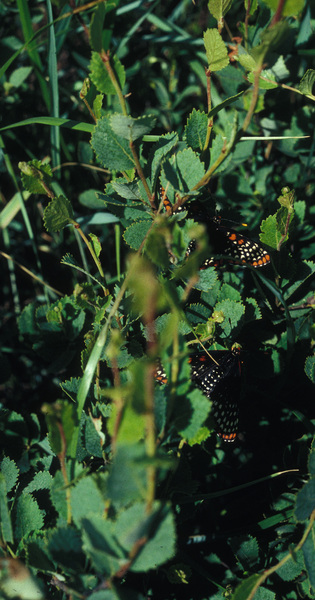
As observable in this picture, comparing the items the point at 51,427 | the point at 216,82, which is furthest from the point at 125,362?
the point at 216,82

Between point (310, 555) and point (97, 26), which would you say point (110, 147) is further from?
point (310, 555)

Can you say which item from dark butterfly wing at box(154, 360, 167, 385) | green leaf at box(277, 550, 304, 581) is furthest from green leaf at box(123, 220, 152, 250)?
green leaf at box(277, 550, 304, 581)

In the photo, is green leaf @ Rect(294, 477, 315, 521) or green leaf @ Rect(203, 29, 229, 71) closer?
green leaf @ Rect(294, 477, 315, 521)

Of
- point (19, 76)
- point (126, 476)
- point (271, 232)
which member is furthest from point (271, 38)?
point (19, 76)

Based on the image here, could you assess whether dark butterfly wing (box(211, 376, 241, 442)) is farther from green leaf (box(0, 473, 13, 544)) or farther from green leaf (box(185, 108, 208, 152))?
green leaf (box(185, 108, 208, 152))

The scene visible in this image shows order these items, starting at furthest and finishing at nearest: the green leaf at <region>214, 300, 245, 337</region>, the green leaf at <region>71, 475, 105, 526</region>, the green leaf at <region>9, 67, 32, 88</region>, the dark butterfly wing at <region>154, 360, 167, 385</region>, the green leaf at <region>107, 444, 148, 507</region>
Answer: the green leaf at <region>9, 67, 32, 88</region>, the green leaf at <region>214, 300, 245, 337</region>, the dark butterfly wing at <region>154, 360, 167, 385</region>, the green leaf at <region>71, 475, 105, 526</region>, the green leaf at <region>107, 444, 148, 507</region>

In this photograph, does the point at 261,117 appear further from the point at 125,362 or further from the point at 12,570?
the point at 12,570
